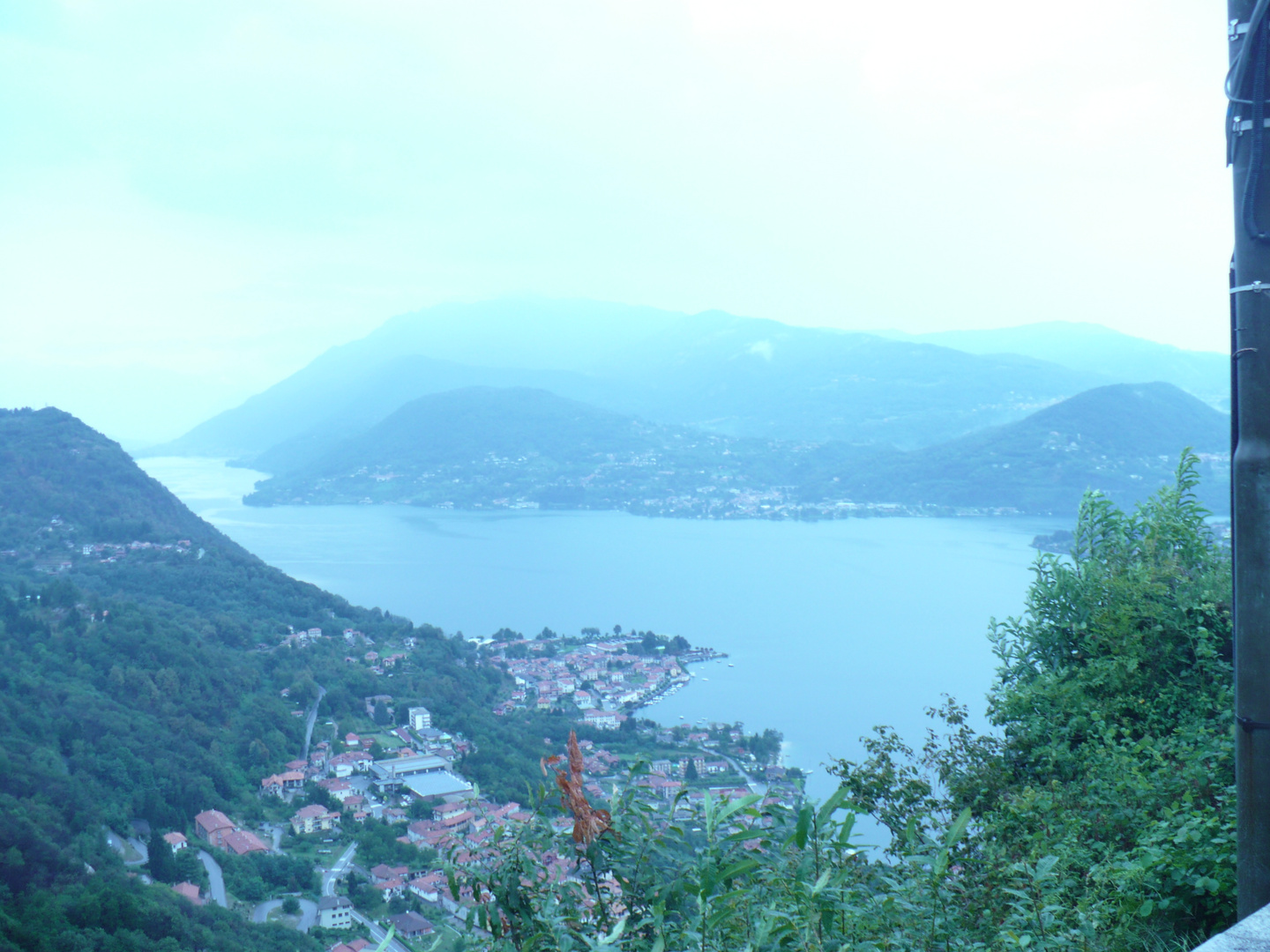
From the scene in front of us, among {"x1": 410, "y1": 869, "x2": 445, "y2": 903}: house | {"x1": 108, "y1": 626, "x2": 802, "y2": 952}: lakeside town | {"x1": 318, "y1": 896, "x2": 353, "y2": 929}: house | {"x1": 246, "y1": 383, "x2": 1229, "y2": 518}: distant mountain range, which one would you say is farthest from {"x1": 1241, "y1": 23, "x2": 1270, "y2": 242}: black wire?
{"x1": 246, "y1": 383, "x2": 1229, "y2": 518}: distant mountain range

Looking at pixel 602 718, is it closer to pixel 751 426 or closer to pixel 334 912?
pixel 334 912

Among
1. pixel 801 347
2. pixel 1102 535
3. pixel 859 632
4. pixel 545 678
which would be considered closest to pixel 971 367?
pixel 801 347

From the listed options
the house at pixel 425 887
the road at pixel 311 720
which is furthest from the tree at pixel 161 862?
the road at pixel 311 720

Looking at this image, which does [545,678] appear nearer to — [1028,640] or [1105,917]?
[1028,640]

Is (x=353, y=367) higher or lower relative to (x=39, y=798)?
higher

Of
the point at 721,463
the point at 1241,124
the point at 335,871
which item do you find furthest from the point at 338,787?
the point at 721,463

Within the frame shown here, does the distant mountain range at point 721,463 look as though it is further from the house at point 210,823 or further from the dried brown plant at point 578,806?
the dried brown plant at point 578,806
